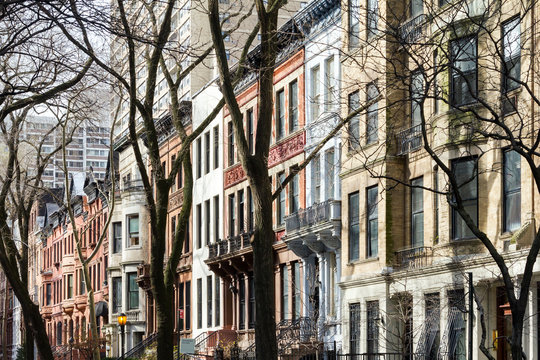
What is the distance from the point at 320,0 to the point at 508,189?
47.6 feet

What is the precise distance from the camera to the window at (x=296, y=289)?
41.1 m

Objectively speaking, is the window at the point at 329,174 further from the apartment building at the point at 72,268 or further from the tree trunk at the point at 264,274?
the apartment building at the point at 72,268

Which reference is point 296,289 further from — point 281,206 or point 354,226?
point 354,226

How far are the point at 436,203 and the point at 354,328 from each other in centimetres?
656

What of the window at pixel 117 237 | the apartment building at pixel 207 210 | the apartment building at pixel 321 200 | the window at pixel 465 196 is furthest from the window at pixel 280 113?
the window at pixel 117 237

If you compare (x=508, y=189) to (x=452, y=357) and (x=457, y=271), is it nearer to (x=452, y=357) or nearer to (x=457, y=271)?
(x=457, y=271)

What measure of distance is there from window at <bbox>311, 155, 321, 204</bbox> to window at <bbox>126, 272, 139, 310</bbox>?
28480 mm

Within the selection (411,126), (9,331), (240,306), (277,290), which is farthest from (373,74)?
(9,331)

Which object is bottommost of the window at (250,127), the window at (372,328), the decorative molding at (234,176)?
the window at (372,328)

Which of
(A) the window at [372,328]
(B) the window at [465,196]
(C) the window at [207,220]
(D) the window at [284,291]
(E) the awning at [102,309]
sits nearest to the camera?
(B) the window at [465,196]

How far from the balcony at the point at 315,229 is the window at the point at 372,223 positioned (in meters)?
2.54

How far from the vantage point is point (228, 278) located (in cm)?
5009

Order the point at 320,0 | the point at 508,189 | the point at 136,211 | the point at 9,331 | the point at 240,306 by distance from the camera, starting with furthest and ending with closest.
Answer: the point at 9,331, the point at 136,211, the point at 240,306, the point at 320,0, the point at 508,189

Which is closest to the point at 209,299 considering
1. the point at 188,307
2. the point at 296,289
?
the point at 188,307
